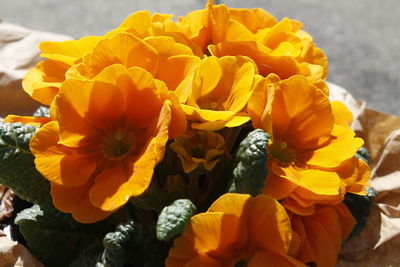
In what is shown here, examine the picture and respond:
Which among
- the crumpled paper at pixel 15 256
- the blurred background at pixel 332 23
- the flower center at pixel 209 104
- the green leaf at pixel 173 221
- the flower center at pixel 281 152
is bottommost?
the blurred background at pixel 332 23

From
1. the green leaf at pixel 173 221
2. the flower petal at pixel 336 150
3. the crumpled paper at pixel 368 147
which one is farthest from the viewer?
the crumpled paper at pixel 368 147

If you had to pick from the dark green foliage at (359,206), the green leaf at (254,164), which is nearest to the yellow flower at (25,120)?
the green leaf at (254,164)

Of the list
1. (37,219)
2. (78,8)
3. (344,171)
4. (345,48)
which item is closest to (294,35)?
(344,171)

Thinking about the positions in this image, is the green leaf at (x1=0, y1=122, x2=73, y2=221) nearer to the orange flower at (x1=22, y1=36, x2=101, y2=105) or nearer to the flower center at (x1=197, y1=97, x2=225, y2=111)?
the orange flower at (x1=22, y1=36, x2=101, y2=105)

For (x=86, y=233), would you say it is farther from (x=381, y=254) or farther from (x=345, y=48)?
(x=345, y=48)

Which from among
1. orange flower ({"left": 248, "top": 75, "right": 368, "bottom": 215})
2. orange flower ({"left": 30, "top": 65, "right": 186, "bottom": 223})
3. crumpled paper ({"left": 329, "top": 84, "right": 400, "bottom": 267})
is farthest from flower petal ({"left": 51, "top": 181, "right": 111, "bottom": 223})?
crumpled paper ({"left": 329, "top": 84, "right": 400, "bottom": 267})

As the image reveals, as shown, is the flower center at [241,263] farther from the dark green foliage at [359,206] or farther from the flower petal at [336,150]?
the dark green foliage at [359,206]

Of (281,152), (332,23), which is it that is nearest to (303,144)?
(281,152)

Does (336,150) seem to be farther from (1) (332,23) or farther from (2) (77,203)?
(1) (332,23)
